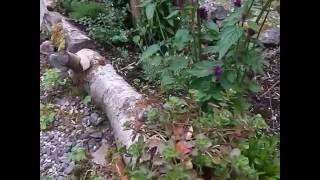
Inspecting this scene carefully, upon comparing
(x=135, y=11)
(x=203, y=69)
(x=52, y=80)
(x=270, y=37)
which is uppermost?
(x=203, y=69)

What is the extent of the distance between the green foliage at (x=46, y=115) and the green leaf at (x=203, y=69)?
3.70ft

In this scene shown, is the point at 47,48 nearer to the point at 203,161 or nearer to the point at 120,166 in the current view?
the point at 120,166

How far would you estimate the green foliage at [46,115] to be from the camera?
277 cm

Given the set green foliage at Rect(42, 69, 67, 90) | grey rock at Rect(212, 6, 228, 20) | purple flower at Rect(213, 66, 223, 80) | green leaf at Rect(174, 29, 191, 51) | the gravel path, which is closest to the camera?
purple flower at Rect(213, 66, 223, 80)

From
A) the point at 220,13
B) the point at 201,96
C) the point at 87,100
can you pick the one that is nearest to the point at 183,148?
the point at 201,96

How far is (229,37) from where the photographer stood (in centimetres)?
177

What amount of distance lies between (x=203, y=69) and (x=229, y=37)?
228 mm

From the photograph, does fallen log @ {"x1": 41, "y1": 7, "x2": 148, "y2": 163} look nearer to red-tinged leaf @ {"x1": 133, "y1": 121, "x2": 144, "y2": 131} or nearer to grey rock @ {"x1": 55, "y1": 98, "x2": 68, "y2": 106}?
red-tinged leaf @ {"x1": 133, "y1": 121, "x2": 144, "y2": 131}

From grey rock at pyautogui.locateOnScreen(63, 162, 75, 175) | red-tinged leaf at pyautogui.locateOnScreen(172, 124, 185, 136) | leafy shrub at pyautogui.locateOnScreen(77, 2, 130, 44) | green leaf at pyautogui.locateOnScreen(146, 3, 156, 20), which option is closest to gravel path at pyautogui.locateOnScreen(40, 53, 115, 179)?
grey rock at pyautogui.locateOnScreen(63, 162, 75, 175)

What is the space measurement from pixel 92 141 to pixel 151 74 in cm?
54

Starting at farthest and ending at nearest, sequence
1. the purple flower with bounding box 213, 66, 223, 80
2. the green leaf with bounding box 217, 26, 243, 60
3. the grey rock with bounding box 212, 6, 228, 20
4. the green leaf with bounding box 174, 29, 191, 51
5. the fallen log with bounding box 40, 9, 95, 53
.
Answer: the grey rock with bounding box 212, 6, 228, 20
the fallen log with bounding box 40, 9, 95, 53
the green leaf with bounding box 174, 29, 191, 51
the purple flower with bounding box 213, 66, 223, 80
the green leaf with bounding box 217, 26, 243, 60

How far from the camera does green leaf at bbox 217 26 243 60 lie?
1.74 m

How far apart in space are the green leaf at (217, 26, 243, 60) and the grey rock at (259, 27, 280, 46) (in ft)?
4.82

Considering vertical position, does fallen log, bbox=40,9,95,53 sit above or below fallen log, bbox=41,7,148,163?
above
